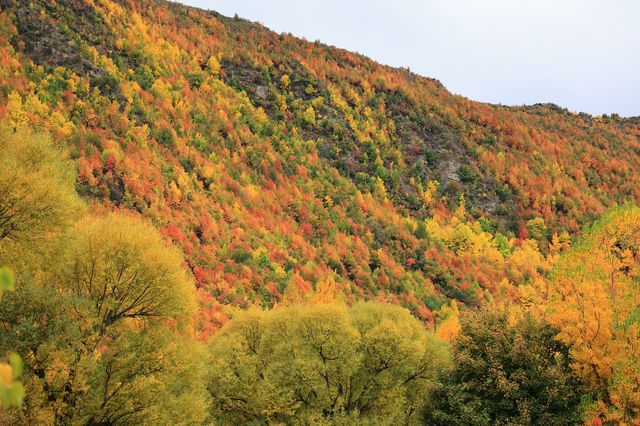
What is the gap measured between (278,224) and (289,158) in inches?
598

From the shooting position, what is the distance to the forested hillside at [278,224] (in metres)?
21.3

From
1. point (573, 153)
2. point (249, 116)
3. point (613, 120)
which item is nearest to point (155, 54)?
point (249, 116)

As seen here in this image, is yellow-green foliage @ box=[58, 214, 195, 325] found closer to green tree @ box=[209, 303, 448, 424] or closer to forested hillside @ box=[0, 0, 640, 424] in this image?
forested hillside @ box=[0, 0, 640, 424]

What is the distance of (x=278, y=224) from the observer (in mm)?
56906

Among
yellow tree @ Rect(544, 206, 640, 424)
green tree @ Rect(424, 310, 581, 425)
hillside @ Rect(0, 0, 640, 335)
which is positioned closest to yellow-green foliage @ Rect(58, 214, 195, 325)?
green tree @ Rect(424, 310, 581, 425)

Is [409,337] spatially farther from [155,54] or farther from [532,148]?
[532,148]

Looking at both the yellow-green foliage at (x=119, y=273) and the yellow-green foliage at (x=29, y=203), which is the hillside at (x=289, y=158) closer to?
→ the yellow-green foliage at (x=119, y=273)

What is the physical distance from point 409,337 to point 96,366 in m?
15.5

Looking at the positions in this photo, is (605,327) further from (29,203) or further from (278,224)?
(278,224)

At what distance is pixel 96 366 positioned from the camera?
1989 cm

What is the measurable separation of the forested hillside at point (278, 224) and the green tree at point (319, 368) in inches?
5.7

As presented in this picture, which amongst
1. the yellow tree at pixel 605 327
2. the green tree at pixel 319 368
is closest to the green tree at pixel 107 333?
the green tree at pixel 319 368

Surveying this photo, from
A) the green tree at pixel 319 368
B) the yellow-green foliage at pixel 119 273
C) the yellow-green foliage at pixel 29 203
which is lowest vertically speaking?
the green tree at pixel 319 368

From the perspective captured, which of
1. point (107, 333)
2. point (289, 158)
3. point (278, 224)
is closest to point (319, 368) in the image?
point (107, 333)
